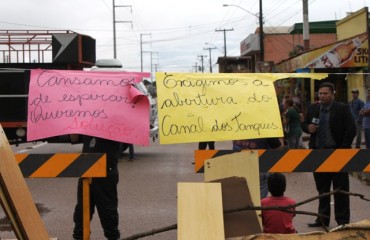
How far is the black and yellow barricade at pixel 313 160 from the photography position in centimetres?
479

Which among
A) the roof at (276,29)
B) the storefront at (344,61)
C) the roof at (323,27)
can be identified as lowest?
the storefront at (344,61)

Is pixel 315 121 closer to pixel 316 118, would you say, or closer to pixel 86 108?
pixel 316 118

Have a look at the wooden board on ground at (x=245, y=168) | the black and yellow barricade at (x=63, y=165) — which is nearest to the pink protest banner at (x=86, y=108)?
the black and yellow barricade at (x=63, y=165)

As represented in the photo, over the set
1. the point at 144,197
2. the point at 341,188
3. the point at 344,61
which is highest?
the point at 344,61

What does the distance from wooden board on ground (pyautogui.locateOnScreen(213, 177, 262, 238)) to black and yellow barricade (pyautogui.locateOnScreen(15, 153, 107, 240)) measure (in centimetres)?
164

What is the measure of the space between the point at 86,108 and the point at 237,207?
179cm

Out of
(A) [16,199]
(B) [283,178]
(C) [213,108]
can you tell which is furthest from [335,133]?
(A) [16,199]

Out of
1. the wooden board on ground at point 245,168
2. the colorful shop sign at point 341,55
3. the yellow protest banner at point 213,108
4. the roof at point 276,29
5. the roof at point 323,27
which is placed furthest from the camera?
the roof at point 276,29

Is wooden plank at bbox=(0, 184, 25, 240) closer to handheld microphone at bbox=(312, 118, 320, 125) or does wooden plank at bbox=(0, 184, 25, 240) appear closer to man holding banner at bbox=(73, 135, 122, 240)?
man holding banner at bbox=(73, 135, 122, 240)

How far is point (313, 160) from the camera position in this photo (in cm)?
487

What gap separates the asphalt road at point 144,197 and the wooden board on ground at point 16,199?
4006 millimetres

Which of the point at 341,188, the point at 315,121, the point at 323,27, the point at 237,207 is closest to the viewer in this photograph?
the point at 237,207

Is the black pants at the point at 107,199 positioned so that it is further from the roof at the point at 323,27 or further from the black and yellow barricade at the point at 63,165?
the roof at the point at 323,27

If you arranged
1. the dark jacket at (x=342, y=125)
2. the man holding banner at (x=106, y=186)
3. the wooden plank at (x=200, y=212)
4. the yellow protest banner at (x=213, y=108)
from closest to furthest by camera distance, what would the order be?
1. the wooden plank at (x=200, y=212)
2. the yellow protest banner at (x=213, y=108)
3. the man holding banner at (x=106, y=186)
4. the dark jacket at (x=342, y=125)
